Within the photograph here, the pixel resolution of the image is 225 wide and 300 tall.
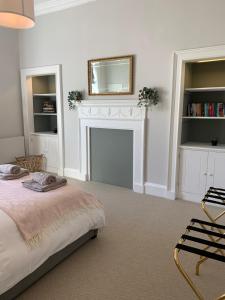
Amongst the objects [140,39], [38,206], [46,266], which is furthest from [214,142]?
[46,266]

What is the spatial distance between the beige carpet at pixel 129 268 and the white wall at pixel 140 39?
1019 millimetres

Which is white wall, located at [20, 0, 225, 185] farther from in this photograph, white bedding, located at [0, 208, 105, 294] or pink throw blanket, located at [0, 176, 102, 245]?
white bedding, located at [0, 208, 105, 294]

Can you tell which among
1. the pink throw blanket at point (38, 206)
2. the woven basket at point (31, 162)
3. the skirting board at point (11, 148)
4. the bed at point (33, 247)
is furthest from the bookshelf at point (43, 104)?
the bed at point (33, 247)

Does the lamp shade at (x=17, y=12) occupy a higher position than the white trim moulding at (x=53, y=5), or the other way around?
the white trim moulding at (x=53, y=5)

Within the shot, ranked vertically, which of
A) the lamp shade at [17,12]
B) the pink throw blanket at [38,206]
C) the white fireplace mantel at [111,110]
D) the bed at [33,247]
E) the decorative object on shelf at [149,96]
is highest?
the lamp shade at [17,12]

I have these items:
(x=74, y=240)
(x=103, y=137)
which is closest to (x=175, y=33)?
(x=103, y=137)

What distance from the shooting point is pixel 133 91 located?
370cm

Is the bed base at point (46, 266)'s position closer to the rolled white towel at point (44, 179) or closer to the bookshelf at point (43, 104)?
the rolled white towel at point (44, 179)

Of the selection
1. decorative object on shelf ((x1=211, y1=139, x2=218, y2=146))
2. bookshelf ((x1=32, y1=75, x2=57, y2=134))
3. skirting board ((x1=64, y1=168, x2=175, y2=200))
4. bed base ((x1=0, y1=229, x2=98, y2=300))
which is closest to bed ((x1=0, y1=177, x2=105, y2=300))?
bed base ((x1=0, y1=229, x2=98, y2=300))

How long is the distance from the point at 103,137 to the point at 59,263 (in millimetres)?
2381

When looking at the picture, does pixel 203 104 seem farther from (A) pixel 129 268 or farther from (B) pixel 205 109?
(A) pixel 129 268

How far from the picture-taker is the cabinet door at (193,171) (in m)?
3.38

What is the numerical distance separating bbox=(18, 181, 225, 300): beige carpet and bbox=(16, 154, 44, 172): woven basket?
2.25 metres

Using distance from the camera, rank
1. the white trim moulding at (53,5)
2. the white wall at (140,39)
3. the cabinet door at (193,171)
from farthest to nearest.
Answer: the white trim moulding at (53,5)
the cabinet door at (193,171)
the white wall at (140,39)
